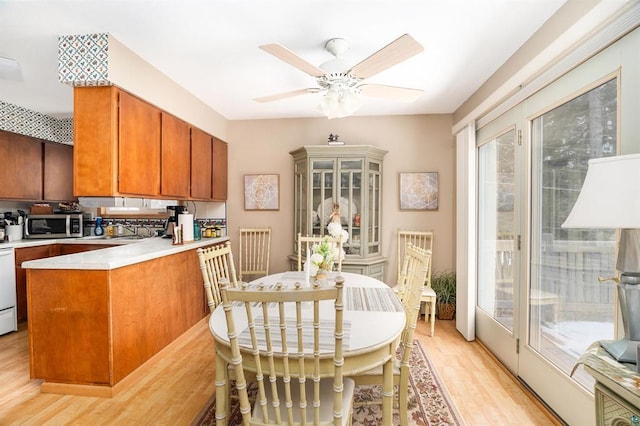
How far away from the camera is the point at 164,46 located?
243cm

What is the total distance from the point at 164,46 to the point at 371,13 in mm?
1523

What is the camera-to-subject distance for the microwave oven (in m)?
3.87

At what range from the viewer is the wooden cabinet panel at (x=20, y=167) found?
3.65 metres

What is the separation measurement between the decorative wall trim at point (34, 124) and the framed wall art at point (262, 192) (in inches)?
95.3

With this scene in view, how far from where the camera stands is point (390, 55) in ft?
5.98

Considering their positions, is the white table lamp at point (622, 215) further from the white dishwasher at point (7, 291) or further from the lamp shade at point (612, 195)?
the white dishwasher at point (7, 291)

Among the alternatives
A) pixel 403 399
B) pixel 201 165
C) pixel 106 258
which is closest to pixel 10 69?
pixel 106 258

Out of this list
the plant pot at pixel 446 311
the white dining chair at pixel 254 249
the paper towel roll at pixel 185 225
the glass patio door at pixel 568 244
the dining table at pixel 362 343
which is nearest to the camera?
the dining table at pixel 362 343

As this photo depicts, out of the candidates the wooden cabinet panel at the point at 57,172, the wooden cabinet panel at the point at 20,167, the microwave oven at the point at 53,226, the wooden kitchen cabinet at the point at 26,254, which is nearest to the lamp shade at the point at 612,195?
the wooden kitchen cabinet at the point at 26,254

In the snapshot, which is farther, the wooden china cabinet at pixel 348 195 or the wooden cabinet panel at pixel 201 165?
the wooden china cabinet at pixel 348 195

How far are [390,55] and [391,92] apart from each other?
2.18ft

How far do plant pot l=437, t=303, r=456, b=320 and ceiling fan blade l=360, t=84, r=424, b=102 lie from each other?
7.95 ft

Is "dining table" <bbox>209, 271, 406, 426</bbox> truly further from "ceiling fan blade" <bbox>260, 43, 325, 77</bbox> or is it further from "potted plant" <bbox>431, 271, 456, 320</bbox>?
"potted plant" <bbox>431, 271, 456, 320</bbox>

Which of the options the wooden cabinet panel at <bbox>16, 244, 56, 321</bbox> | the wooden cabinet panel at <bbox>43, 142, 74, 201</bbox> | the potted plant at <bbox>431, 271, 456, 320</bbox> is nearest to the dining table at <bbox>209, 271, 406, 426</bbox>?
the potted plant at <bbox>431, 271, 456, 320</bbox>
